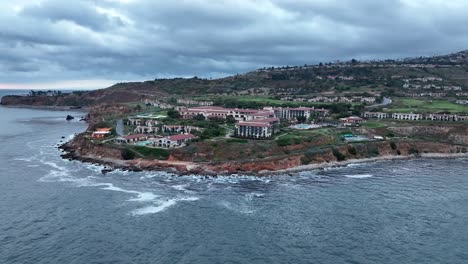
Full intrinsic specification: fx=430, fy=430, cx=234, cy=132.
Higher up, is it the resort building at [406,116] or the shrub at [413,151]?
the resort building at [406,116]

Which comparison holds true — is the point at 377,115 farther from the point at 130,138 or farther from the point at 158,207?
the point at 158,207

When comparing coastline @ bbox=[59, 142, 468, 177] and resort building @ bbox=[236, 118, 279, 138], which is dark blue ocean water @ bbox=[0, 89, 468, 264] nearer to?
coastline @ bbox=[59, 142, 468, 177]

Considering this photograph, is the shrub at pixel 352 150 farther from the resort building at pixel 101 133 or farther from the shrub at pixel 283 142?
the resort building at pixel 101 133

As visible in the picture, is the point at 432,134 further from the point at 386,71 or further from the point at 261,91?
the point at 386,71

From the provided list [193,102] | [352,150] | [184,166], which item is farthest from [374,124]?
[193,102]

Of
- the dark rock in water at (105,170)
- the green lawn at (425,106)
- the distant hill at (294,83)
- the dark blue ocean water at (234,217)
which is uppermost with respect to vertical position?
the distant hill at (294,83)

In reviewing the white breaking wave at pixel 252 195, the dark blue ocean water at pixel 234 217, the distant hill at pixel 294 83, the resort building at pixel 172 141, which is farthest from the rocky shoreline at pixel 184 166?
the distant hill at pixel 294 83
